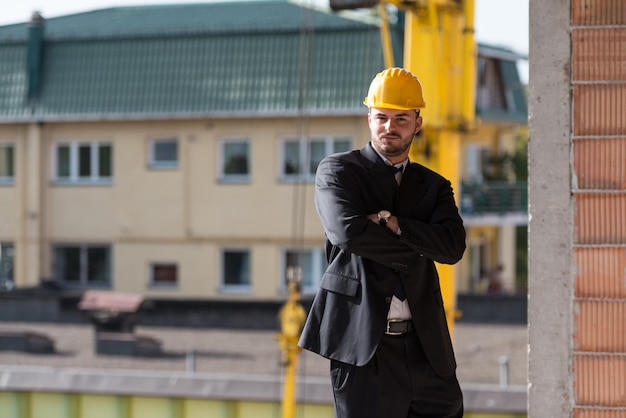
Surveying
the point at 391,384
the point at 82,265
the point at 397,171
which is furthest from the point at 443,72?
the point at 82,265

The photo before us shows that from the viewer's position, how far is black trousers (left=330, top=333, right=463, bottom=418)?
4.40 metres

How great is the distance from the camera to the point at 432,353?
175 inches

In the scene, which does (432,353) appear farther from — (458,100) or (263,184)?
(263,184)

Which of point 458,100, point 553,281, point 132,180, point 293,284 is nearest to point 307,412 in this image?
point 293,284

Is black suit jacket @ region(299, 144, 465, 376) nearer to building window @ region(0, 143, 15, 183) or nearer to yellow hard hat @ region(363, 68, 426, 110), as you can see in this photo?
yellow hard hat @ region(363, 68, 426, 110)

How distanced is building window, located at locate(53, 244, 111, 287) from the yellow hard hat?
102 ft

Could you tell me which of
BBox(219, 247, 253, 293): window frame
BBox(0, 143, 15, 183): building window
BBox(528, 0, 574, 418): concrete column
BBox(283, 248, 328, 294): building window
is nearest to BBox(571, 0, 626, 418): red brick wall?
BBox(528, 0, 574, 418): concrete column

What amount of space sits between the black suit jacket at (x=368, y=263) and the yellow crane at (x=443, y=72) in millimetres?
8841

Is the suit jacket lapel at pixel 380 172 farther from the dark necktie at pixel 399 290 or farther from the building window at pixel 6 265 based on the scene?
the building window at pixel 6 265

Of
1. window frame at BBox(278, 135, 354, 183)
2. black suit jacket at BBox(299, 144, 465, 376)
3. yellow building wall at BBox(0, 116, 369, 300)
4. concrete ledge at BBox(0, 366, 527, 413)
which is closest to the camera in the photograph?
black suit jacket at BBox(299, 144, 465, 376)

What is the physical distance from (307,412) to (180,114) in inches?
823

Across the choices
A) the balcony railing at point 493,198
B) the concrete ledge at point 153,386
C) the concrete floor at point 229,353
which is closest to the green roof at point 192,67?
the balcony railing at point 493,198

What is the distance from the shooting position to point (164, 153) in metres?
34.6

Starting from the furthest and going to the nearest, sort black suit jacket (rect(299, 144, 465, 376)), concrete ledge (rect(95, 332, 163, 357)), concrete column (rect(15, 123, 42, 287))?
1. concrete column (rect(15, 123, 42, 287))
2. concrete ledge (rect(95, 332, 163, 357))
3. black suit jacket (rect(299, 144, 465, 376))
